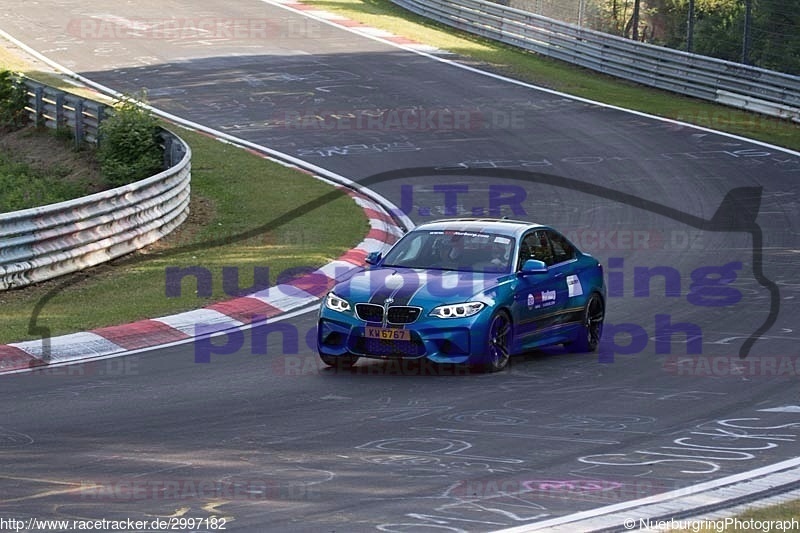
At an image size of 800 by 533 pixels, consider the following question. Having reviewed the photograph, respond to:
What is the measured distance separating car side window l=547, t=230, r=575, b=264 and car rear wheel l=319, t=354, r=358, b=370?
2605 mm

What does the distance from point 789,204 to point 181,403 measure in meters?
15.1

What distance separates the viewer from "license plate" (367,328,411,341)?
39.2ft

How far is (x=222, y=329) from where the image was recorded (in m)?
14.5

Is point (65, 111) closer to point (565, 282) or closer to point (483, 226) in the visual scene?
point (483, 226)

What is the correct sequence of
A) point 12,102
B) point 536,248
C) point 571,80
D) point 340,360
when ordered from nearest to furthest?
1. point 340,360
2. point 536,248
3. point 12,102
4. point 571,80

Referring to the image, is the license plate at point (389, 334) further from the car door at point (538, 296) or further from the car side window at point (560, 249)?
the car side window at point (560, 249)

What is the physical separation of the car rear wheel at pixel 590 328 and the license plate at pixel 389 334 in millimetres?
2488

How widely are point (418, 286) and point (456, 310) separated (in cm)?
50

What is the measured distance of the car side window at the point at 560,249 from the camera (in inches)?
545

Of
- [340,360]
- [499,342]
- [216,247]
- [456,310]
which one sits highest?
[456,310]

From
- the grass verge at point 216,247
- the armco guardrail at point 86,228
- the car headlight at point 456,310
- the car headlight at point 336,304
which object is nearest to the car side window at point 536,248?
the car headlight at point 456,310

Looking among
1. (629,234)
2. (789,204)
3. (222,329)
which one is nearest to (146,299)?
(222,329)

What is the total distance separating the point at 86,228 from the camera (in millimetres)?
17266

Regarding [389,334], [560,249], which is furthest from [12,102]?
[389,334]
